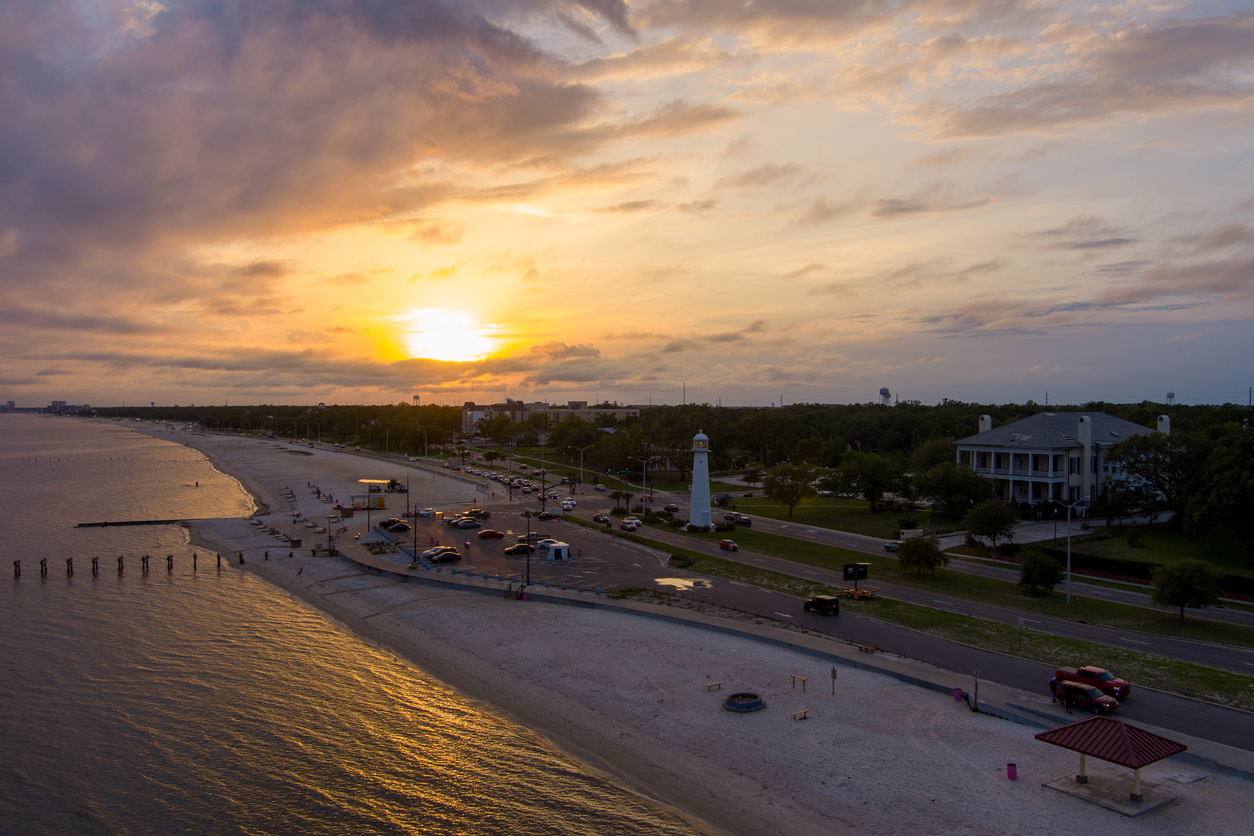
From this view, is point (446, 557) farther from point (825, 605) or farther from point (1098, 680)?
point (1098, 680)

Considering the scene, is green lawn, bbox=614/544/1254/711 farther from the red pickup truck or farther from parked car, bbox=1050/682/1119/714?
parked car, bbox=1050/682/1119/714

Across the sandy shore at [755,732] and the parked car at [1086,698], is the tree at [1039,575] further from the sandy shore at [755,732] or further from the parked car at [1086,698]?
the sandy shore at [755,732]

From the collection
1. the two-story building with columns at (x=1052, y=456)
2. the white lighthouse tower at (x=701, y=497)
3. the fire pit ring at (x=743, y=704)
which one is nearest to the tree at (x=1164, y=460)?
the two-story building with columns at (x=1052, y=456)

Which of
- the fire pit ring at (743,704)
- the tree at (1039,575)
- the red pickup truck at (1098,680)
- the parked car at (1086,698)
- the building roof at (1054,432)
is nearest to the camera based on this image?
the parked car at (1086,698)

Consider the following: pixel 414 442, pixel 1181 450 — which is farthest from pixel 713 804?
pixel 414 442

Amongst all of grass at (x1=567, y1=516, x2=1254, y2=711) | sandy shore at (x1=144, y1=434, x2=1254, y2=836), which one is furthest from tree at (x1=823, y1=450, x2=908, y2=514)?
sandy shore at (x1=144, y1=434, x2=1254, y2=836)

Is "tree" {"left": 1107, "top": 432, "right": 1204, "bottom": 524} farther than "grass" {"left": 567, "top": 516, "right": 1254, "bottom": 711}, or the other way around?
"tree" {"left": 1107, "top": 432, "right": 1204, "bottom": 524}
